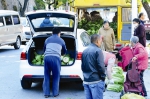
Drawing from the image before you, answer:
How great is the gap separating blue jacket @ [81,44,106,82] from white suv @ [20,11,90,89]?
285cm

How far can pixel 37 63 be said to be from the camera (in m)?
9.95

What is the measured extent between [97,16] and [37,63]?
375 inches

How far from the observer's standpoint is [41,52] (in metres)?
10.7

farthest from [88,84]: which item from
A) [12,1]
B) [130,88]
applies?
[12,1]

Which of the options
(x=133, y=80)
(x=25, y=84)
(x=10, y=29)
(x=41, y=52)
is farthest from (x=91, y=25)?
(x=133, y=80)

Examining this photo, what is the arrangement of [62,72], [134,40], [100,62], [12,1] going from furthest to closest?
1. [12,1]
2. [62,72]
3. [134,40]
4. [100,62]

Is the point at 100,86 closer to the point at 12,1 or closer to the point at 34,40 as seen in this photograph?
the point at 34,40

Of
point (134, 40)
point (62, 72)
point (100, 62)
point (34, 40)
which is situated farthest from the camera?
point (34, 40)

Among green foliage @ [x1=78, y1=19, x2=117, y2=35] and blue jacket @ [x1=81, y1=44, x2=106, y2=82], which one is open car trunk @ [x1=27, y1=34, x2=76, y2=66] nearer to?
blue jacket @ [x1=81, y1=44, x2=106, y2=82]

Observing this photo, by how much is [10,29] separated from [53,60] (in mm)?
13185

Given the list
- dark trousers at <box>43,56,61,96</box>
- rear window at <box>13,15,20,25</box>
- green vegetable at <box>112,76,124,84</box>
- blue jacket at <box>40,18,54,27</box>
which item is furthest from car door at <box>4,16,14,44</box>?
green vegetable at <box>112,76,124,84</box>

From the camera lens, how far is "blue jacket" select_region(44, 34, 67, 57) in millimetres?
9263

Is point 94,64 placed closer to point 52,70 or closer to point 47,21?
point 52,70

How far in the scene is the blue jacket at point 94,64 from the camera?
21.7 ft
